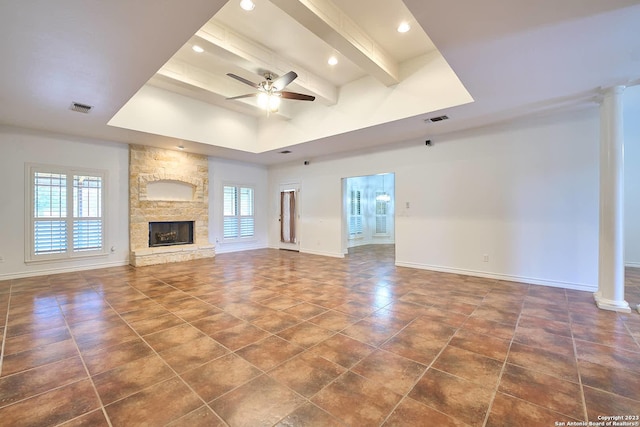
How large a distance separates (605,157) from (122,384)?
571cm

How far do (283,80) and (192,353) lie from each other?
356cm

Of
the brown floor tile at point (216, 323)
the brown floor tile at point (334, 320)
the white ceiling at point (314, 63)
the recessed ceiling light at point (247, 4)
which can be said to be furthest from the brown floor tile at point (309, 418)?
the recessed ceiling light at point (247, 4)

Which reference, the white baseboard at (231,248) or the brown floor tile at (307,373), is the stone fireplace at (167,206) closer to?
the white baseboard at (231,248)

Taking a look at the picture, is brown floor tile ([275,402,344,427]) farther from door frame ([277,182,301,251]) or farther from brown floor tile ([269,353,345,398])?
door frame ([277,182,301,251])

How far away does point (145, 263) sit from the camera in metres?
6.07

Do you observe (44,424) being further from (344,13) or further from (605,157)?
(605,157)

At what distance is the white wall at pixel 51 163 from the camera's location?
16.3 ft

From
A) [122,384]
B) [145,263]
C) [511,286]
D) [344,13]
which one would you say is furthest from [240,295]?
[511,286]

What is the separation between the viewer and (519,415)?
5.37 feet

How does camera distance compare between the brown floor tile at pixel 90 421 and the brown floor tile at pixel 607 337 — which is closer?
the brown floor tile at pixel 90 421

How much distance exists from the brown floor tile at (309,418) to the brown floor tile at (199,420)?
36 centimetres

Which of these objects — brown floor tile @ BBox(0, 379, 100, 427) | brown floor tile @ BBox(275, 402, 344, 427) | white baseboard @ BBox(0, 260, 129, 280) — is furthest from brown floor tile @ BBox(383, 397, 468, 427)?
white baseboard @ BBox(0, 260, 129, 280)

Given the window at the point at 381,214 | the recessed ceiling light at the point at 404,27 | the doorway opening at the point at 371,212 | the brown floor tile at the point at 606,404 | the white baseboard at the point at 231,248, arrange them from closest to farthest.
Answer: the brown floor tile at the point at 606,404
the recessed ceiling light at the point at 404,27
the white baseboard at the point at 231,248
the doorway opening at the point at 371,212
the window at the point at 381,214

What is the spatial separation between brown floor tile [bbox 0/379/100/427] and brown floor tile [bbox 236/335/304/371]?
101 centimetres
